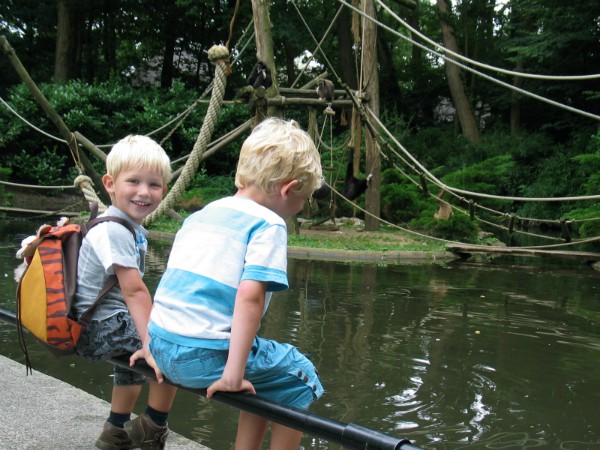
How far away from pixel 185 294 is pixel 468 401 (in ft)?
8.25

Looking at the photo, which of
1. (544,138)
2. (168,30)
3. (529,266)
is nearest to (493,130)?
(544,138)

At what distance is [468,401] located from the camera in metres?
3.69

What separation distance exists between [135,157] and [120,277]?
34cm

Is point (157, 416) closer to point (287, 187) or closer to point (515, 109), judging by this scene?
point (287, 187)

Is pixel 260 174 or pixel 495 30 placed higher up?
pixel 495 30

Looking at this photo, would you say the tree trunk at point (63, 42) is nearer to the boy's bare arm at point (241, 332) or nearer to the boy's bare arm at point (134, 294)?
the boy's bare arm at point (134, 294)

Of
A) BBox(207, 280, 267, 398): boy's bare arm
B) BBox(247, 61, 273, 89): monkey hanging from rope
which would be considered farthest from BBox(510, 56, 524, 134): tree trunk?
BBox(207, 280, 267, 398): boy's bare arm

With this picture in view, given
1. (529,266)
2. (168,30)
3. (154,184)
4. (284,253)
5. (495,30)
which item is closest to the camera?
(284,253)

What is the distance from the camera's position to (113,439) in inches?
79.7

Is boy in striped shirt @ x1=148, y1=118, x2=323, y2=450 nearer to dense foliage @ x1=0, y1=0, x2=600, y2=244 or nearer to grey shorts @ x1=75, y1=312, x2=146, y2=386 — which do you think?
grey shorts @ x1=75, y1=312, x2=146, y2=386

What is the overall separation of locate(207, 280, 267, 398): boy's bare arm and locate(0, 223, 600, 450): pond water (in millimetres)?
1602

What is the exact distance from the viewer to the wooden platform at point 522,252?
909 cm

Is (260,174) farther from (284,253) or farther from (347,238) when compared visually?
(347,238)

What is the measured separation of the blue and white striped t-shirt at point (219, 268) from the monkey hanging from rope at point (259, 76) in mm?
7403
